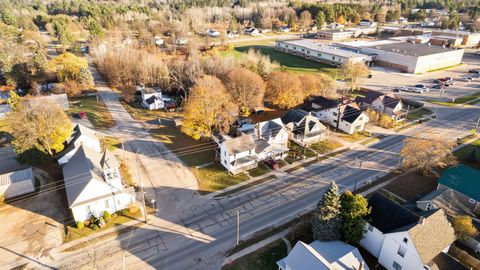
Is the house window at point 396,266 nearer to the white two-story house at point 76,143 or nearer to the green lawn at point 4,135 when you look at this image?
the white two-story house at point 76,143

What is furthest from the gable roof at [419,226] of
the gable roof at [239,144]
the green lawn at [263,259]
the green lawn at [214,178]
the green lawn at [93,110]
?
the green lawn at [93,110]

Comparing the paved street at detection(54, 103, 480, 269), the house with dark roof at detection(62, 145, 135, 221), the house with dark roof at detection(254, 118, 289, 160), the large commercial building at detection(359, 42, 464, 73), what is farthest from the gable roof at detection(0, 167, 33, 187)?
the large commercial building at detection(359, 42, 464, 73)

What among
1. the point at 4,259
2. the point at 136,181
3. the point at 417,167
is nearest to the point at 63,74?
the point at 136,181

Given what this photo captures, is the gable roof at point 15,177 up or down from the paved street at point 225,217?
up

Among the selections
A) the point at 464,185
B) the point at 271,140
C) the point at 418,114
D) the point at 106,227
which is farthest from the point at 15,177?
the point at 418,114

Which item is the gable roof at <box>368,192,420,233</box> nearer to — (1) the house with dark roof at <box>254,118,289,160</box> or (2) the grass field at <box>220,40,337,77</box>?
(1) the house with dark roof at <box>254,118,289,160</box>
